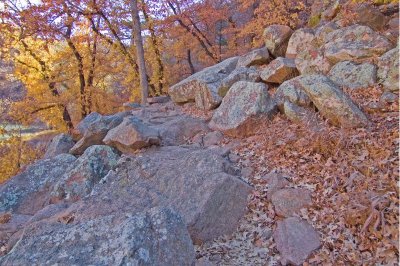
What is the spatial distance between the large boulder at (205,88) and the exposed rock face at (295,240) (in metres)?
5.75

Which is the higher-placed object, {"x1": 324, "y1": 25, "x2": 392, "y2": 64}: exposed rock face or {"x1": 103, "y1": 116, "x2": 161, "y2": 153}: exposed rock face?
{"x1": 324, "y1": 25, "x2": 392, "y2": 64}: exposed rock face

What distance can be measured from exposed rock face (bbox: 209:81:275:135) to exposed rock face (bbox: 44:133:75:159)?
186 inches

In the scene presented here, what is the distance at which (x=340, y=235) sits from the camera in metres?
4.42

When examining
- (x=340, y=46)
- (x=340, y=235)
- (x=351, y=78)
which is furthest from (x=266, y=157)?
(x=340, y=46)

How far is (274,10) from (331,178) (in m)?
10.3

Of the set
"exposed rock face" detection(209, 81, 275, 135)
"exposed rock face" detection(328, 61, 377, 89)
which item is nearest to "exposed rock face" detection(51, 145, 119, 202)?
"exposed rock face" detection(209, 81, 275, 135)

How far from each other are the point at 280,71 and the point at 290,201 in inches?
209

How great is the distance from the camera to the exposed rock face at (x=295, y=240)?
4.32m

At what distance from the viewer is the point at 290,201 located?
5.17 meters

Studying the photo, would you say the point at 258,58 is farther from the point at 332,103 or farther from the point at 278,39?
the point at 332,103

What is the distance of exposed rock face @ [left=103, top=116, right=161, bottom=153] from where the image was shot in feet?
25.8

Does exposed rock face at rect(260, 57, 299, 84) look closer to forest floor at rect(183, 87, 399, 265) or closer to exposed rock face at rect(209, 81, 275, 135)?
exposed rock face at rect(209, 81, 275, 135)

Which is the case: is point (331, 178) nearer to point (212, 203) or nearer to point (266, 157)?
point (266, 157)

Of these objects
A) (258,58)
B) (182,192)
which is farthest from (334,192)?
(258,58)
